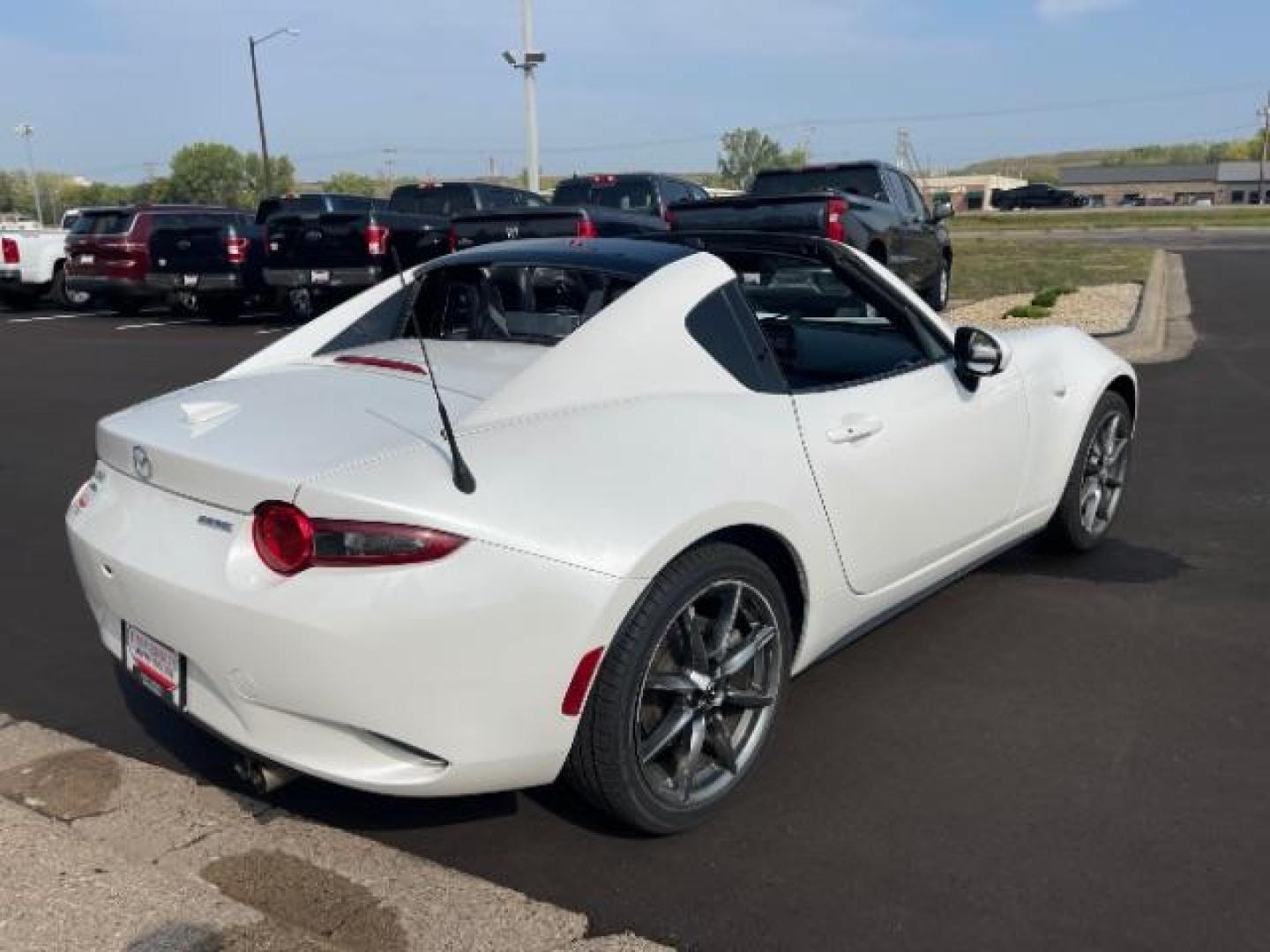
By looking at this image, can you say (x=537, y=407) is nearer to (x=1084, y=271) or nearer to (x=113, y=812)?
(x=113, y=812)

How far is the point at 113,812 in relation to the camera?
3.15 m

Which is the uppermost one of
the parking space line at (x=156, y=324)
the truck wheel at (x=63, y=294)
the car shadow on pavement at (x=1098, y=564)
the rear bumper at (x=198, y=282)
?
the rear bumper at (x=198, y=282)

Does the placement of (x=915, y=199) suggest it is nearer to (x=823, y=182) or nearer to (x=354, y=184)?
(x=823, y=182)

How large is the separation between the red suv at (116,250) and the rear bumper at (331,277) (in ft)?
10.1

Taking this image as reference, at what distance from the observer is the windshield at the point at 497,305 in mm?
3709

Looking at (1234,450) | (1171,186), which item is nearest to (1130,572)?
(1234,450)

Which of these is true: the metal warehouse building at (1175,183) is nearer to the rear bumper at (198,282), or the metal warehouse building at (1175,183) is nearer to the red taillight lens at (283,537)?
the rear bumper at (198,282)

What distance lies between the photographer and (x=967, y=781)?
128 inches

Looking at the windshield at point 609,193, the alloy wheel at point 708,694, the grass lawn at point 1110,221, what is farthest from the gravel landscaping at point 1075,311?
the grass lawn at point 1110,221

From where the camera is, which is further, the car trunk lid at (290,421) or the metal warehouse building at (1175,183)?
the metal warehouse building at (1175,183)

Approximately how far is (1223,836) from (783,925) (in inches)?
46.6

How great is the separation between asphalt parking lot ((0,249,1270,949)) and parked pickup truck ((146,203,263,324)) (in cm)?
1293

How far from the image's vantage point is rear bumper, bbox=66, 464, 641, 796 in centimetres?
247

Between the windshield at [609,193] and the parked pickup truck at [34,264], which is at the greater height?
the windshield at [609,193]
